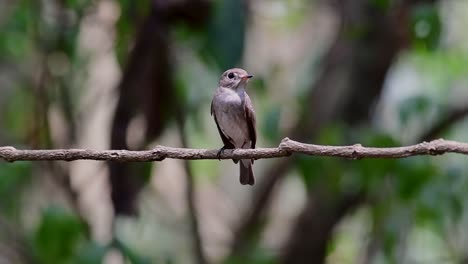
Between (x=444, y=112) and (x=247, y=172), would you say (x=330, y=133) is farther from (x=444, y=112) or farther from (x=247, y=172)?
(x=444, y=112)

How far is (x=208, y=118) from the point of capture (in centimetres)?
867

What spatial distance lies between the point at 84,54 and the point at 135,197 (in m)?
1.71

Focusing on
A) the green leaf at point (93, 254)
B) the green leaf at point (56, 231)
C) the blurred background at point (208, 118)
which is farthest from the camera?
the blurred background at point (208, 118)

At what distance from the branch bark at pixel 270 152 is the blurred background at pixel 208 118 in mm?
1492

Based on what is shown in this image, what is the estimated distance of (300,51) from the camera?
9695 millimetres

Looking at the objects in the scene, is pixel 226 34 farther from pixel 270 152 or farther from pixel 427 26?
pixel 270 152

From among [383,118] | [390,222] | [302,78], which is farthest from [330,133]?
[383,118]

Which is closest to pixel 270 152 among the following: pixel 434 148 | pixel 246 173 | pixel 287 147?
pixel 287 147

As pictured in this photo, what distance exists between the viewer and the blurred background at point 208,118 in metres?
4.91

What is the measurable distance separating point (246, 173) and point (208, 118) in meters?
3.93

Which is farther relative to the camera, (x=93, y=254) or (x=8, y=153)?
(x=93, y=254)

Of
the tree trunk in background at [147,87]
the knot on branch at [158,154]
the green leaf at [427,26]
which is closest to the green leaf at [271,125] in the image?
the tree trunk in background at [147,87]

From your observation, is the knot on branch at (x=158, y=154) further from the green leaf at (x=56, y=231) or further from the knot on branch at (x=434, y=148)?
the green leaf at (x=56, y=231)

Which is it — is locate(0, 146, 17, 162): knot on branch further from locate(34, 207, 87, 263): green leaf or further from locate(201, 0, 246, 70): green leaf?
locate(201, 0, 246, 70): green leaf
